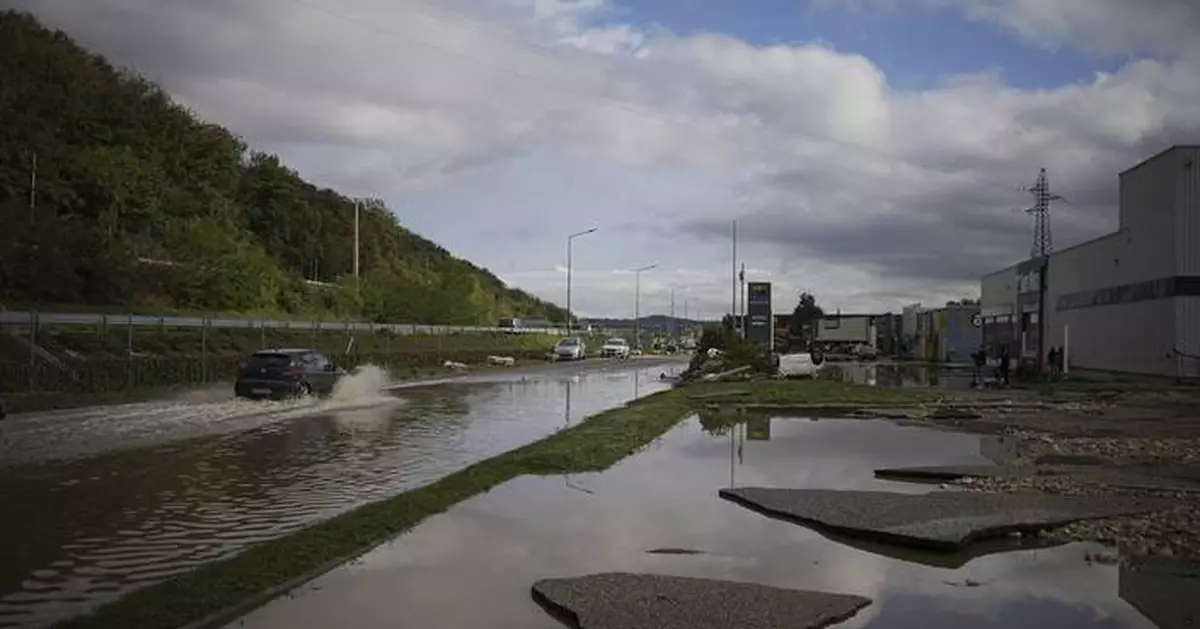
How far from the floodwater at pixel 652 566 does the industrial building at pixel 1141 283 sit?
37.0m

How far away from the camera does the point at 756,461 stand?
17.7m

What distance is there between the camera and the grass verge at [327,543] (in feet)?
24.5

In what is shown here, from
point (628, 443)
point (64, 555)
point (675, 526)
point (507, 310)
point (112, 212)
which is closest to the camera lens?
point (64, 555)

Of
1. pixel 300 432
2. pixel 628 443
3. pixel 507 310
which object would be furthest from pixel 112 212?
pixel 507 310

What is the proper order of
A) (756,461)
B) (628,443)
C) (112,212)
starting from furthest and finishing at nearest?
(112,212) < (628,443) < (756,461)

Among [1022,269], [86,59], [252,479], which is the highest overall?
[86,59]

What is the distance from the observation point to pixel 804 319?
156m

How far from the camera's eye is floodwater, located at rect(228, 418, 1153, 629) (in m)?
7.80

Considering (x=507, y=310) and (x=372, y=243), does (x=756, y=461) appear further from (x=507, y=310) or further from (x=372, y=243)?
(x=507, y=310)

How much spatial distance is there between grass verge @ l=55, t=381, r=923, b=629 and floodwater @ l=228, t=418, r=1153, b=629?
0.24 m

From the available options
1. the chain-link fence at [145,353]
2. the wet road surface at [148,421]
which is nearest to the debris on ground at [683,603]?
the wet road surface at [148,421]

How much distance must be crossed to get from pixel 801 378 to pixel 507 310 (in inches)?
4168

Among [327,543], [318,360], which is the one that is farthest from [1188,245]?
[327,543]

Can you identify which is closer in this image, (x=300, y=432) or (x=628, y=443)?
(x=628, y=443)
